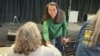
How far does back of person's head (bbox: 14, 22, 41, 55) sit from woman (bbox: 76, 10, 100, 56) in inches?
15.4

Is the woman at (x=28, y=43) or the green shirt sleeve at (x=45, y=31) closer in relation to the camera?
the woman at (x=28, y=43)

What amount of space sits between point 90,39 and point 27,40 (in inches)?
21.0

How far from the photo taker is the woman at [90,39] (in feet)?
6.25

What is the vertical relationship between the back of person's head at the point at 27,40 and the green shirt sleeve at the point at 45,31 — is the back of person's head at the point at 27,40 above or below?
above

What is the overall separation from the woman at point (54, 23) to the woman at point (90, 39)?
1596 millimetres

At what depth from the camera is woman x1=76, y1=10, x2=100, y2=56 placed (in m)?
1.90

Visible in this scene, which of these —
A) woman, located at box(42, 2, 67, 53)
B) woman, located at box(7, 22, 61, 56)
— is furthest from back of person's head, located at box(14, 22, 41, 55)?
woman, located at box(42, 2, 67, 53)

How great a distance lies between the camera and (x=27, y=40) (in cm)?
203

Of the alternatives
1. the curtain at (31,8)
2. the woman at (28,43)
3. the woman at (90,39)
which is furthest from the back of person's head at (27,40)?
the curtain at (31,8)

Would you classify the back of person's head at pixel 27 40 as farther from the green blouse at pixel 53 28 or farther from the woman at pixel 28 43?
the green blouse at pixel 53 28

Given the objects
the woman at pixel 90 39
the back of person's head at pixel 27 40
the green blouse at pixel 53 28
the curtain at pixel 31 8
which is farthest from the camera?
the curtain at pixel 31 8

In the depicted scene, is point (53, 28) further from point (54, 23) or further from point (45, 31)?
point (45, 31)

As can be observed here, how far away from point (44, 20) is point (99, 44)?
195 cm

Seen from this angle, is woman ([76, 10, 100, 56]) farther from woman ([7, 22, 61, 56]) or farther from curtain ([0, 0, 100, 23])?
curtain ([0, 0, 100, 23])
